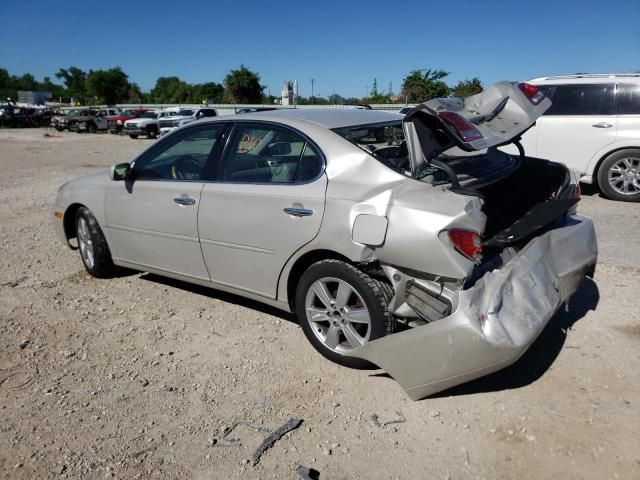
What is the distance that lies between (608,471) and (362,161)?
6.73 ft

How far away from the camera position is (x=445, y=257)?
2.79 metres

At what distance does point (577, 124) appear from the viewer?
8.34 meters

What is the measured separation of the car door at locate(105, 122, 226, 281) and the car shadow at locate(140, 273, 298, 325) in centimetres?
46

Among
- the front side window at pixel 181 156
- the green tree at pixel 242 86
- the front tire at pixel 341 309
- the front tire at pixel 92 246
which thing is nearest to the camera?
the front tire at pixel 341 309

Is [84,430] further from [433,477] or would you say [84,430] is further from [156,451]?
[433,477]

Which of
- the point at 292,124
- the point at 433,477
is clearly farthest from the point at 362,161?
the point at 433,477

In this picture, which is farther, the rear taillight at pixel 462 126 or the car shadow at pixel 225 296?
the car shadow at pixel 225 296

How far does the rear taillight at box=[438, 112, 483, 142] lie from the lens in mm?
2900

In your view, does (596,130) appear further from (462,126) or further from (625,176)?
A: (462,126)

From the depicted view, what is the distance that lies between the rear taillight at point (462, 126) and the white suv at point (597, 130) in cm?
572

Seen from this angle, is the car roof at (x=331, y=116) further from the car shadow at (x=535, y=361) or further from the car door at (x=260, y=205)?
the car shadow at (x=535, y=361)

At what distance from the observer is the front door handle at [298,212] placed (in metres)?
3.34

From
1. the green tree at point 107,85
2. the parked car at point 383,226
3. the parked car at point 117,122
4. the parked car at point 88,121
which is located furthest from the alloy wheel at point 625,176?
the green tree at point 107,85

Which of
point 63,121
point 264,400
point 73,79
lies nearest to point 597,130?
point 264,400
